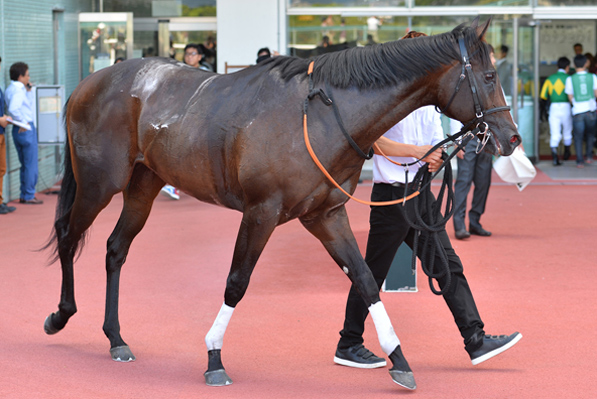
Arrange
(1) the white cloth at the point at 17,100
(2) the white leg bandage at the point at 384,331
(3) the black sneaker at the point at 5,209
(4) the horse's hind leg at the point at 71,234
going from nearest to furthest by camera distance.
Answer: (2) the white leg bandage at the point at 384,331, (4) the horse's hind leg at the point at 71,234, (3) the black sneaker at the point at 5,209, (1) the white cloth at the point at 17,100

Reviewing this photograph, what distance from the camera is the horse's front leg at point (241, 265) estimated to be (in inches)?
166

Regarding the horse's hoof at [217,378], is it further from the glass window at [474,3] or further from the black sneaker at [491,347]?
the glass window at [474,3]

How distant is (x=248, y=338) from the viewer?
522 centimetres

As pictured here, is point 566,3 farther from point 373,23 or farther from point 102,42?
point 102,42

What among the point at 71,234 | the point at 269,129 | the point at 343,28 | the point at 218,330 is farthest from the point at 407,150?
the point at 343,28

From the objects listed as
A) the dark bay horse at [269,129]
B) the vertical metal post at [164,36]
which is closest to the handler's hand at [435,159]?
the dark bay horse at [269,129]

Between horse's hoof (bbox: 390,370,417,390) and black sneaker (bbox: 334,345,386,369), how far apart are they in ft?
1.27

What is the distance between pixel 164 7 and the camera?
53.4ft

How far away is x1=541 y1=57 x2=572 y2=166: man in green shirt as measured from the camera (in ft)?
50.1

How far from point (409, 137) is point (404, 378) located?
144 cm

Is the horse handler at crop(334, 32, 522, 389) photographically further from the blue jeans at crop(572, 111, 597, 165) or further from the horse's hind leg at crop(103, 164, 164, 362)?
the blue jeans at crop(572, 111, 597, 165)

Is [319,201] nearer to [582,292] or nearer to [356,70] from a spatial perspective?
[356,70]

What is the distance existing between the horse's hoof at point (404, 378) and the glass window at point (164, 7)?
42.2 ft

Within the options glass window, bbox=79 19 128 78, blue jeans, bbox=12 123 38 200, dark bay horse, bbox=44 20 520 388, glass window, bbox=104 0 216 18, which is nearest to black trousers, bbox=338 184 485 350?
dark bay horse, bbox=44 20 520 388
